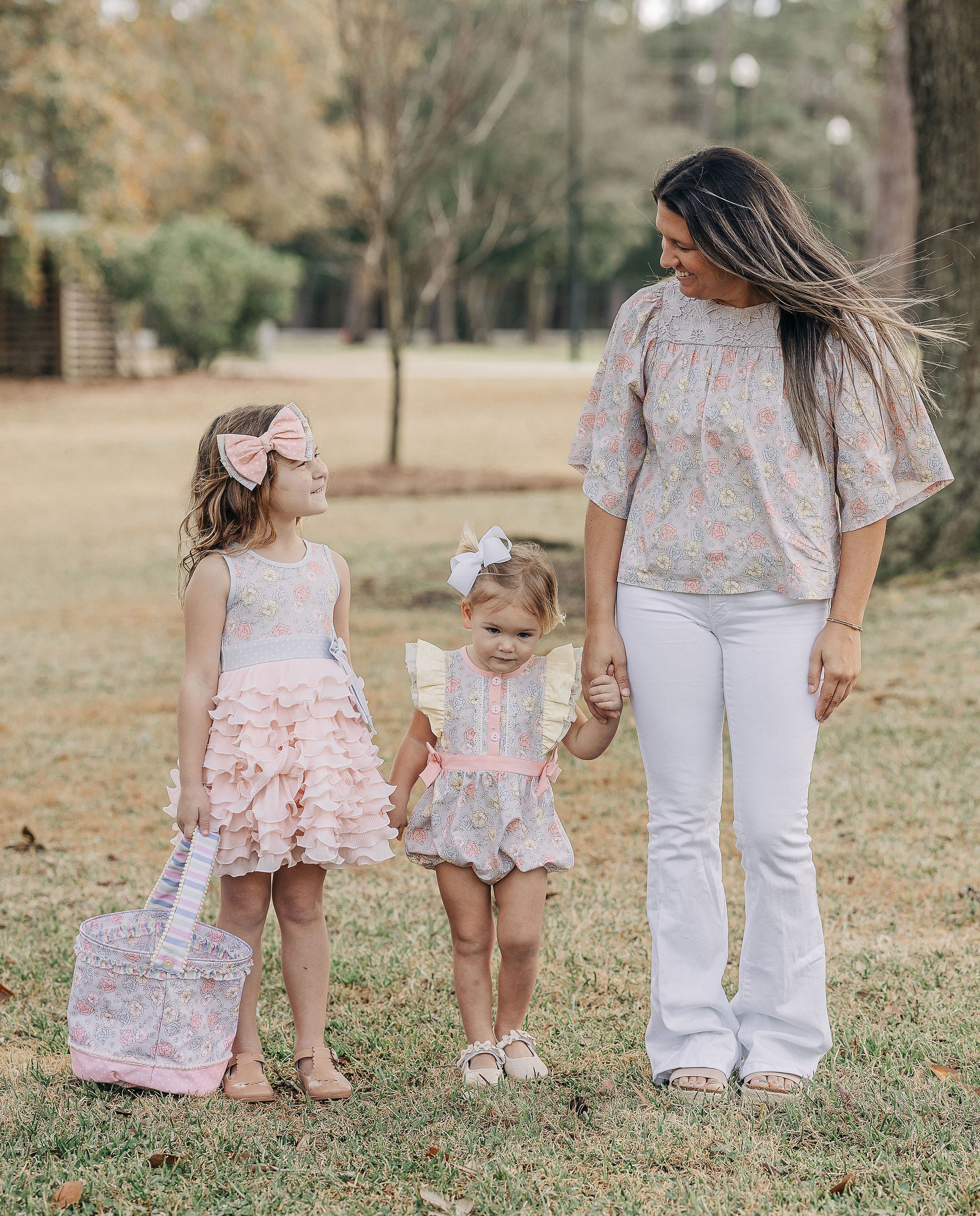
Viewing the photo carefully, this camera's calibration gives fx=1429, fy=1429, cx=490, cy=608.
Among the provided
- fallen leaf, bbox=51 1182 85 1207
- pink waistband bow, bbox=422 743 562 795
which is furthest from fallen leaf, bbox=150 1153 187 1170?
pink waistband bow, bbox=422 743 562 795

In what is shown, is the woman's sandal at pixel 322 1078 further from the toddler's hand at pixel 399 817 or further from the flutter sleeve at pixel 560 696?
the flutter sleeve at pixel 560 696

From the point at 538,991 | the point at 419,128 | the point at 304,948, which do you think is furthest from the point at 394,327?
the point at 304,948

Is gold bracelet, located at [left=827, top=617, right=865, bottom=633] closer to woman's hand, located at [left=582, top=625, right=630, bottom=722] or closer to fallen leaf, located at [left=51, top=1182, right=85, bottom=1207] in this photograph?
woman's hand, located at [left=582, top=625, right=630, bottom=722]

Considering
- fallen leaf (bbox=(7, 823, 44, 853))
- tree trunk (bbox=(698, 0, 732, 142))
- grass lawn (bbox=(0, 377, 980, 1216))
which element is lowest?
fallen leaf (bbox=(7, 823, 44, 853))

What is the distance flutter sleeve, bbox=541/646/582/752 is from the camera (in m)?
3.24

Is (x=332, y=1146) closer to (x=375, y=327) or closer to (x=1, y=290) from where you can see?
(x=1, y=290)

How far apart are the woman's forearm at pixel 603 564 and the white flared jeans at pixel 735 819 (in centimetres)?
3

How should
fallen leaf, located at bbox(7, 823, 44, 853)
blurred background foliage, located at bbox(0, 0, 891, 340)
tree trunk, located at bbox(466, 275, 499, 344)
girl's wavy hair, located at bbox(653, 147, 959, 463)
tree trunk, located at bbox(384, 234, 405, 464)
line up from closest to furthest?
girl's wavy hair, located at bbox(653, 147, 959, 463) < fallen leaf, located at bbox(7, 823, 44, 853) < tree trunk, located at bbox(384, 234, 405, 464) < blurred background foliage, located at bbox(0, 0, 891, 340) < tree trunk, located at bbox(466, 275, 499, 344)

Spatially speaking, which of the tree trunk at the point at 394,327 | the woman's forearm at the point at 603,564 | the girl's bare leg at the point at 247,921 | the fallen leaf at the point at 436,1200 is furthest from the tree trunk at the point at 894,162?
the fallen leaf at the point at 436,1200

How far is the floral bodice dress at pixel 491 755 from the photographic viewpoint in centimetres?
320

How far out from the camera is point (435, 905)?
454cm

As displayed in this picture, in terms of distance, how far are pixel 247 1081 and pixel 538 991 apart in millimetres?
930

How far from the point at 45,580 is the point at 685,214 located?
871cm

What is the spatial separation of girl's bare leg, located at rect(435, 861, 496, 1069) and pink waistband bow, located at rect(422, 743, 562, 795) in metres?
0.21
